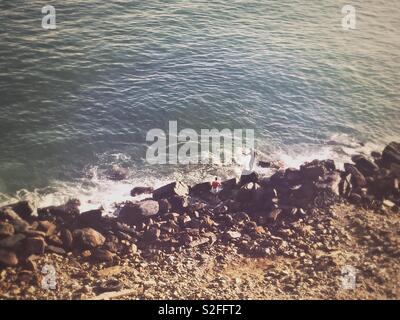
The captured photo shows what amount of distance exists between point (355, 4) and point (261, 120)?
37249 millimetres

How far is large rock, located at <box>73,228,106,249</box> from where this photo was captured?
1684 centimetres

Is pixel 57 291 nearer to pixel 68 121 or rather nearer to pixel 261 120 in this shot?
pixel 68 121

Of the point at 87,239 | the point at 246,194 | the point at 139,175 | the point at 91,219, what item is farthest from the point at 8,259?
the point at 246,194

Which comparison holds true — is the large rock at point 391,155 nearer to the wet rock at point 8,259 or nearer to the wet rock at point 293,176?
the wet rock at point 293,176

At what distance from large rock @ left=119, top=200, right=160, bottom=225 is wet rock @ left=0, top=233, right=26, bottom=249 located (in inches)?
195

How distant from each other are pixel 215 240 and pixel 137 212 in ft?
14.7

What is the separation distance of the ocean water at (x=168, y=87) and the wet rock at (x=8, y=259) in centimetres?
538

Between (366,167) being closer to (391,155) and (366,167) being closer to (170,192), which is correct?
(391,155)

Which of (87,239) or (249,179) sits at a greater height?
(249,179)

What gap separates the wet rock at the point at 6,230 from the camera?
16.5m

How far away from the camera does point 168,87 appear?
32531mm

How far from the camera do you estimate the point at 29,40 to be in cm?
3472

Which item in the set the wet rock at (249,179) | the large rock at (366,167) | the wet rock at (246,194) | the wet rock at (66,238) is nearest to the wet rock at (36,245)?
the wet rock at (66,238)

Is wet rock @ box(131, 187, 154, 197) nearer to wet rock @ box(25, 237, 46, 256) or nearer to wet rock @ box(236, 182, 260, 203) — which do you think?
wet rock @ box(236, 182, 260, 203)
